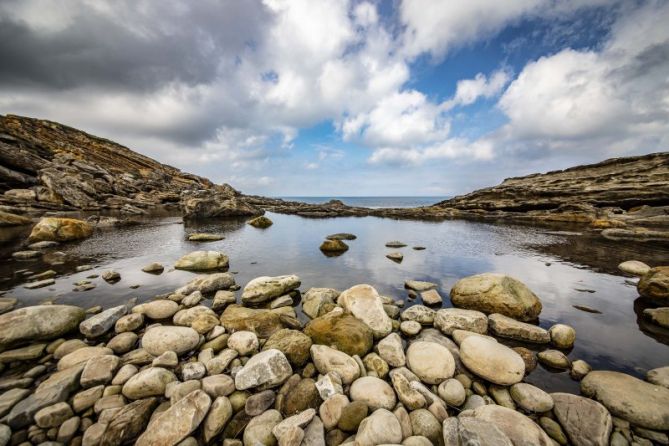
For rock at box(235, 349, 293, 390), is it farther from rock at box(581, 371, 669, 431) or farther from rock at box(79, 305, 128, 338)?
rock at box(581, 371, 669, 431)

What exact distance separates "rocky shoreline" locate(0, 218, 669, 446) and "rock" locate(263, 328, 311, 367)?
4 centimetres

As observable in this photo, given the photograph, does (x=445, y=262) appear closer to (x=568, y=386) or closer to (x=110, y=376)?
(x=568, y=386)

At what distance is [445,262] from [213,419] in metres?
15.1

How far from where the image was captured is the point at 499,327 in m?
7.12

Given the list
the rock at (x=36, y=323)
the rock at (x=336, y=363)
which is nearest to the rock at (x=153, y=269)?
the rock at (x=36, y=323)

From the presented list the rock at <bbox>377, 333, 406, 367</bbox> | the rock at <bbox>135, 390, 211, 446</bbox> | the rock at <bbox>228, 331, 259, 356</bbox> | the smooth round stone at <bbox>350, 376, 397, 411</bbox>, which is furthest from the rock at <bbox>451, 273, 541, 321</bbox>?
the rock at <bbox>135, 390, 211, 446</bbox>

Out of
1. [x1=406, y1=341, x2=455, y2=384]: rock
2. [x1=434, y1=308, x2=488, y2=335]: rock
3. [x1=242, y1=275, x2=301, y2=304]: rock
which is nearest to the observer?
[x1=406, y1=341, x2=455, y2=384]: rock

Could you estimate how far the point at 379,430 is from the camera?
386 centimetres

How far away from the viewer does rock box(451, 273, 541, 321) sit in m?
8.02

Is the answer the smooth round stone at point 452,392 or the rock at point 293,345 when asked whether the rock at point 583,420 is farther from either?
the rock at point 293,345

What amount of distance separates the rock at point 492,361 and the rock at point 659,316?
6.85 metres

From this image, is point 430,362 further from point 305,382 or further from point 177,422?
point 177,422

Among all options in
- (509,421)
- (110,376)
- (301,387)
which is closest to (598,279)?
(509,421)

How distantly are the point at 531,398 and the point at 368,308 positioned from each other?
13.2ft
